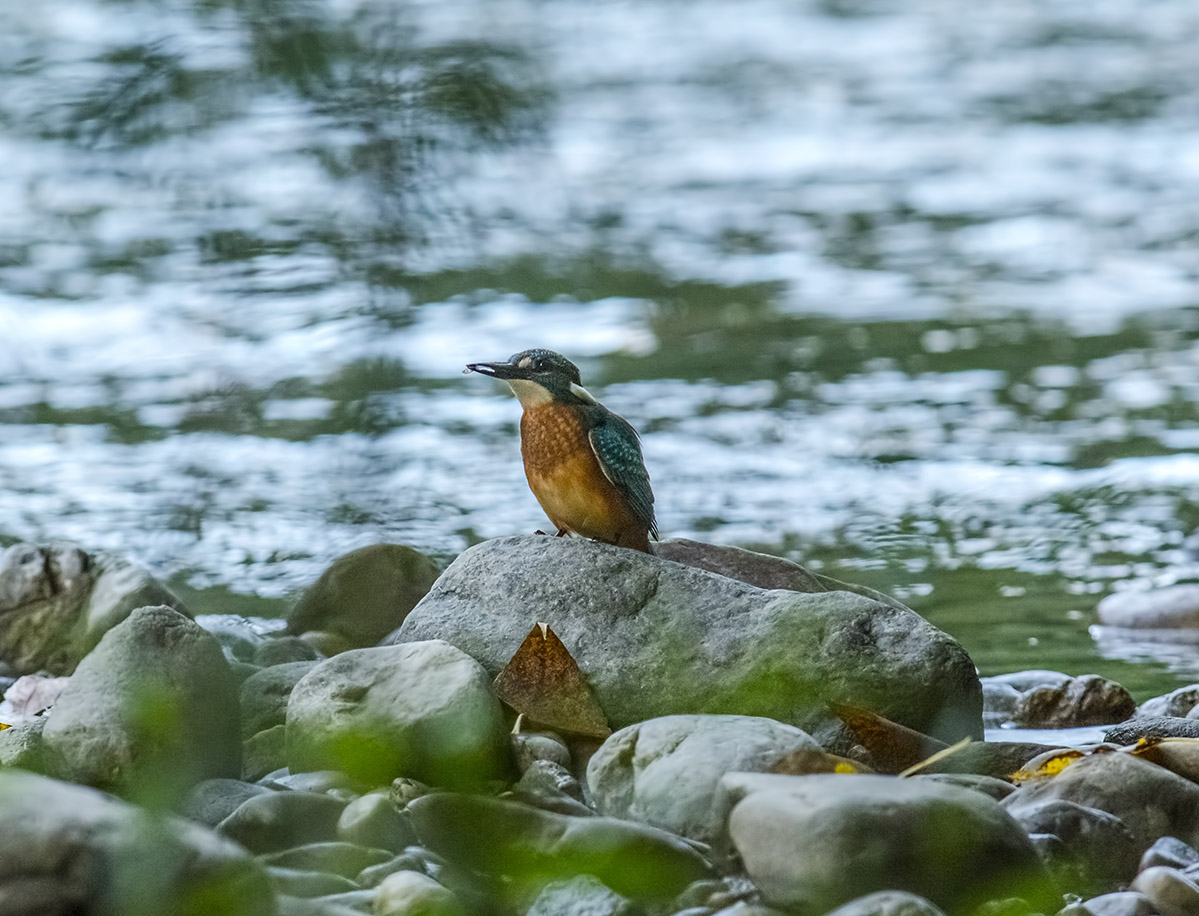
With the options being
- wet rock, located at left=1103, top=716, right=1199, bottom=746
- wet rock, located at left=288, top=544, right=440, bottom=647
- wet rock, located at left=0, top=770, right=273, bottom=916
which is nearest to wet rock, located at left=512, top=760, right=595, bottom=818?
wet rock, located at left=0, top=770, right=273, bottom=916

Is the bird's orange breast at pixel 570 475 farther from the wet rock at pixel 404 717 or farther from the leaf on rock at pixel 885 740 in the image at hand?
the leaf on rock at pixel 885 740

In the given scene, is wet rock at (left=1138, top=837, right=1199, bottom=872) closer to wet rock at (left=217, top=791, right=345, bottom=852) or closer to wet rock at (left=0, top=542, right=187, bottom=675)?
wet rock at (left=217, top=791, right=345, bottom=852)

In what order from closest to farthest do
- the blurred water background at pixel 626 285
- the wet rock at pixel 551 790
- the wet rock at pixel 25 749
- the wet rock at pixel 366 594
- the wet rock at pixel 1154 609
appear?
the blurred water background at pixel 626 285
the wet rock at pixel 551 790
the wet rock at pixel 25 749
the wet rock at pixel 366 594
the wet rock at pixel 1154 609

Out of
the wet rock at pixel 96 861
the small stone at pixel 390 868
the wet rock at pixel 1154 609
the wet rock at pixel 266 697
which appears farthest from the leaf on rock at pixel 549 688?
the wet rock at pixel 1154 609

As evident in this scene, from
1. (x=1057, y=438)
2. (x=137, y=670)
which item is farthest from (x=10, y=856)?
(x=1057, y=438)

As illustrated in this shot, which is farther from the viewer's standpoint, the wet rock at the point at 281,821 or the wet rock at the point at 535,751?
the wet rock at the point at 535,751

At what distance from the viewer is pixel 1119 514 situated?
289 inches

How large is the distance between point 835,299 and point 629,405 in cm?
253

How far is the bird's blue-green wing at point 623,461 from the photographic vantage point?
450 centimetres

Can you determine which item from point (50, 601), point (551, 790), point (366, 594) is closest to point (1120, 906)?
point (551, 790)

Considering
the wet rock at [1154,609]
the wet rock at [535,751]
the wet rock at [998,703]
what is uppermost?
the wet rock at [535,751]

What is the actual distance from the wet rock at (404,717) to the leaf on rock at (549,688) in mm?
168

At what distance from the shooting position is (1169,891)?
10.7 feet

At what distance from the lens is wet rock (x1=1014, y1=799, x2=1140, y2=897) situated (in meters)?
3.50
